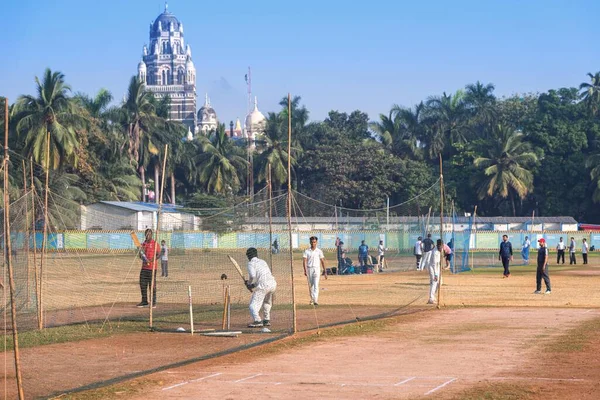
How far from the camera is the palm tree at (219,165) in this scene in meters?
93.4

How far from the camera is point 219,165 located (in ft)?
307

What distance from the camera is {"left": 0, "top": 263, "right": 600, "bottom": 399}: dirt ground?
12.4 m

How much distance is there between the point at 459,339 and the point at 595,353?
2.71m

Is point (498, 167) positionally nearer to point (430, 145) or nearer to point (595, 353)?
point (430, 145)

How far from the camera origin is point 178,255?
143 feet

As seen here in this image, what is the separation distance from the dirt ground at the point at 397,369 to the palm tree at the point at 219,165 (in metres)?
75.1

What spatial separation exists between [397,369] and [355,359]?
125 cm

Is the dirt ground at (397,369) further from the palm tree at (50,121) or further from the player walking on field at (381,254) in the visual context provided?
the palm tree at (50,121)

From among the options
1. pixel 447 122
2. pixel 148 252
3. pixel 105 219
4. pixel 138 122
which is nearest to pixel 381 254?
pixel 148 252

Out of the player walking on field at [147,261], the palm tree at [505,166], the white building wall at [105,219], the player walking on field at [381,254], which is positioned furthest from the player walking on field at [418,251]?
the palm tree at [505,166]

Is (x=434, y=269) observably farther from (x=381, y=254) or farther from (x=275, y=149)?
(x=275, y=149)

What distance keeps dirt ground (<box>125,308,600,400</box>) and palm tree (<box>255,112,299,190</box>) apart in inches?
2843

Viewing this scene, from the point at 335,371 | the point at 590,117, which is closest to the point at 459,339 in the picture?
the point at 335,371

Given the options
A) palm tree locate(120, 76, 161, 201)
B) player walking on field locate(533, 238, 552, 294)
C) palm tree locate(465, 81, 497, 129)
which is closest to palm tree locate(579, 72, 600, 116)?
palm tree locate(465, 81, 497, 129)
